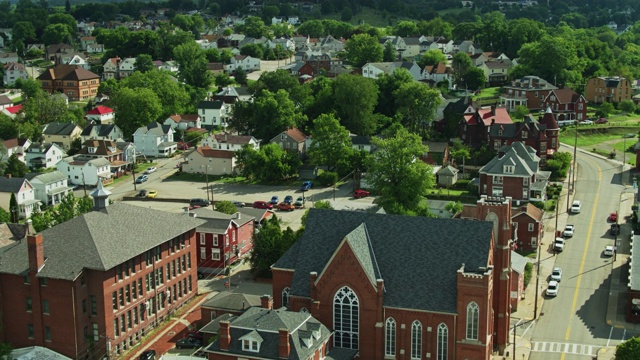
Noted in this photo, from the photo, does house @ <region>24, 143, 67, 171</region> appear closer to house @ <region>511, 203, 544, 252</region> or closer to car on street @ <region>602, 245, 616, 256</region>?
house @ <region>511, 203, 544, 252</region>

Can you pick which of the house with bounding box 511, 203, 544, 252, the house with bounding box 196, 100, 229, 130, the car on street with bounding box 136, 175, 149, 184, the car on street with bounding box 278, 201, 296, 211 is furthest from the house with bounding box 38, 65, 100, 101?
the house with bounding box 511, 203, 544, 252

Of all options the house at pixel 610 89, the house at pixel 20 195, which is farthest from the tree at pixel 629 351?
the house at pixel 610 89

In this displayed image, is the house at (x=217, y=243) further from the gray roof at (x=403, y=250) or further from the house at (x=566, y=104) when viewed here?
the house at (x=566, y=104)

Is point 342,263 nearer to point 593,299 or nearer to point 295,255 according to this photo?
point 295,255

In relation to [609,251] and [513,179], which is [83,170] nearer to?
[513,179]

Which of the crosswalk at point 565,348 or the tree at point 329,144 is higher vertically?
the tree at point 329,144

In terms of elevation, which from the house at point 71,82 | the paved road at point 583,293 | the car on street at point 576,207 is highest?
the house at point 71,82
